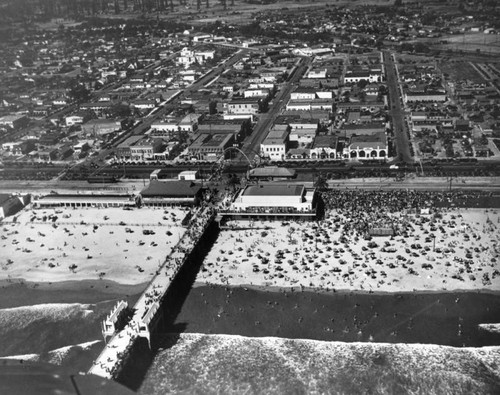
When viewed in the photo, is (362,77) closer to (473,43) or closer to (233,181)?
(473,43)

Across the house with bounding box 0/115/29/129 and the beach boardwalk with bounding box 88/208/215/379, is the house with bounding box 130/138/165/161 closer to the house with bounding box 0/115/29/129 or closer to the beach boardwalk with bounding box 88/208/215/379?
the house with bounding box 0/115/29/129

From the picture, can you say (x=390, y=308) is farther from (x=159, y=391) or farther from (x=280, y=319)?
(x=159, y=391)

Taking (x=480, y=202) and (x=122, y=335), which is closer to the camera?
(x=122, y=335)

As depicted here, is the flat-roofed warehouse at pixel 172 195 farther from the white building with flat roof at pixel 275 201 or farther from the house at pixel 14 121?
the house at pixel 14 121

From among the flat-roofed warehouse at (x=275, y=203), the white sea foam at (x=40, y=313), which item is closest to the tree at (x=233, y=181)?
the flat-roofed warehouse at (x=275, y=203)

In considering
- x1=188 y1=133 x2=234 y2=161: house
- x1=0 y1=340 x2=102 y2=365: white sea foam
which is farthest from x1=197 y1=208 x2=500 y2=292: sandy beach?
x1=188 y1=133 x2=234 y2=161: house

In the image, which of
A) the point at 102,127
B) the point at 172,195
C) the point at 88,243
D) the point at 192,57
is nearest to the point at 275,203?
the point at 172,195

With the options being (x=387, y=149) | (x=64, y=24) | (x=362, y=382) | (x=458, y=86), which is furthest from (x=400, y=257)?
(x=64, y=24)

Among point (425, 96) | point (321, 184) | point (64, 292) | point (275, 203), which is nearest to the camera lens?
point (64, 292)
